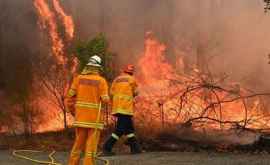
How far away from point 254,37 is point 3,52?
6.98 metres

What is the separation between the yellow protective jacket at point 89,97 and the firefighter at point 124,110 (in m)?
2.21

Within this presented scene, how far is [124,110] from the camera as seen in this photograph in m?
10.9

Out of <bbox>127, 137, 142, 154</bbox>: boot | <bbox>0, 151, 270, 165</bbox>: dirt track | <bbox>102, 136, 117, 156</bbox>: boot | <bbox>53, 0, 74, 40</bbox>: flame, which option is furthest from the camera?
<bbox>53, 0, 74, 40</bbox>: flame

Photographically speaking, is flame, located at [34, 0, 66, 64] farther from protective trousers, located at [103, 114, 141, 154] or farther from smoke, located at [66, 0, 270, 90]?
protective trousers, located at [103, 114, 141, 154]

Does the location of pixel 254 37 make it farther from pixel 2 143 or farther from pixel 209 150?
pixel 2 143

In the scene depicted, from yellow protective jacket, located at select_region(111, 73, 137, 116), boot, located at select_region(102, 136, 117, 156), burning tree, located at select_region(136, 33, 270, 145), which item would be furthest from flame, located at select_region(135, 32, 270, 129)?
boot, located at select_region(102, 136, 117, 156)

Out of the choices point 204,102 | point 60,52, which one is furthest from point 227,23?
point 60,52

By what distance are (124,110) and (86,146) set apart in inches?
97.7

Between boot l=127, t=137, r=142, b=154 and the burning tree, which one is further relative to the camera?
the burning tree

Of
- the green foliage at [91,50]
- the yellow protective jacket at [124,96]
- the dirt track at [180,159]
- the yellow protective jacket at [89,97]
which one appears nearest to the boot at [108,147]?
the dirt track at [180,159]

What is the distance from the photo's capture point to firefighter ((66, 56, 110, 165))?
A: 8.52 meters

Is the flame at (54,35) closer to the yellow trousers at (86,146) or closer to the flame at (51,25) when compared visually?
Result: the flame at (51,25)

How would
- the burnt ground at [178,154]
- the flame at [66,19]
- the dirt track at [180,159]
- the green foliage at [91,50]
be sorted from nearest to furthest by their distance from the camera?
the dirt track at [180,159] < the burnt ground at [178,154] < the green foliage at [91,50] < the flame at [66,19]

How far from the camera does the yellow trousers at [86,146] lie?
27.5 ft
